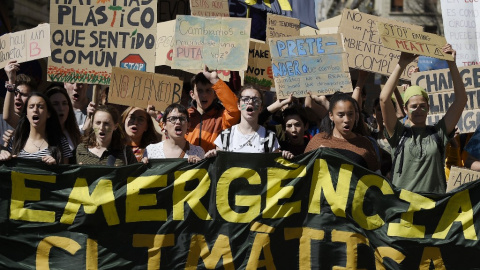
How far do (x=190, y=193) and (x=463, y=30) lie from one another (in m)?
4.25

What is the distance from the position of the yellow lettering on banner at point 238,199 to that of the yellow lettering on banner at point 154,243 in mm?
431

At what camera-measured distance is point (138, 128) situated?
8328 mm

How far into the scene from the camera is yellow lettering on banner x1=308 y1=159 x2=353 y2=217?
6.91 metres

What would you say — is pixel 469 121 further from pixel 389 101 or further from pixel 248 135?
pixel 248 135

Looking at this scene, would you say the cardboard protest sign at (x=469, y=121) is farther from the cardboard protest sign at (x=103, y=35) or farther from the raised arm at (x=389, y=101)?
the cardboard protest sign at (x=103, y=35)

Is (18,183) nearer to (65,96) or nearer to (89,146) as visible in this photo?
(89,146)

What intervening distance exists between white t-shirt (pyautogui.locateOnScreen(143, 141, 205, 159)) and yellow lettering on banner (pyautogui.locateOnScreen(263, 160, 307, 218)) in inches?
30.0

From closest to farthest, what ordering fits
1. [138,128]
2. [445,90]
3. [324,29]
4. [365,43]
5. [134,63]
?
Result: [138,128], [445,90], [134,63], [365,43], [324,29]

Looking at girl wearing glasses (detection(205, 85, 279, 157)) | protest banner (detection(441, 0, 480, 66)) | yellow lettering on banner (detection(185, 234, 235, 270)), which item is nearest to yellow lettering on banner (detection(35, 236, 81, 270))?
yellow lettering on banner (detection(185, 234, 235, 270))

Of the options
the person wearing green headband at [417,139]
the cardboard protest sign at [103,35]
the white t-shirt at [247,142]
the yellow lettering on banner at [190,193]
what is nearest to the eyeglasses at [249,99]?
the white t-shirt at [247,142]

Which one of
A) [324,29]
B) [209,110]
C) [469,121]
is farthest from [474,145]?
[324,29]

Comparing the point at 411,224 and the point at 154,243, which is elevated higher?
the point at 411,224

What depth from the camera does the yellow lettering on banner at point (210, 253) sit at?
22.6ft

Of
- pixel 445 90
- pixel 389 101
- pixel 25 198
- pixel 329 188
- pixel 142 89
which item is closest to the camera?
pixel 329 188
